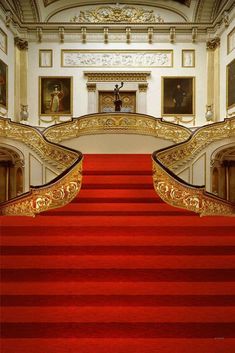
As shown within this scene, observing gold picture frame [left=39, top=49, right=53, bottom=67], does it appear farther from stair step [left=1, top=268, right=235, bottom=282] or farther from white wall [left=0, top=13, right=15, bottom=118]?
stair step [left=1, top=268, right=235, bottom=282]

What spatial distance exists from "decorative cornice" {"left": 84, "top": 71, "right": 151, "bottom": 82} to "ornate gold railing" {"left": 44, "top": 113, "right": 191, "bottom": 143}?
131 inches

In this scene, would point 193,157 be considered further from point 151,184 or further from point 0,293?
point 0,293

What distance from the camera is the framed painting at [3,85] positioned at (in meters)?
11.3

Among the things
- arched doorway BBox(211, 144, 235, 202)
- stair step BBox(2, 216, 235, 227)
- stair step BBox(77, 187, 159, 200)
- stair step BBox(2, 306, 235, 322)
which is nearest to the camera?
stair step BBox(2, 306, 235, 322)

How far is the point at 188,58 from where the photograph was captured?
1293 cm

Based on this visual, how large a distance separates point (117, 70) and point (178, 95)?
8.16ft

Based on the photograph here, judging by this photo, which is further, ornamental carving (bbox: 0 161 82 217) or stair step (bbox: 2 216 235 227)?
ornamental carving (bbox: 0 161 82 217)

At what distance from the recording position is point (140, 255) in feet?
13.6

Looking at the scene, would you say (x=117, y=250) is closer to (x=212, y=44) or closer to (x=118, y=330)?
(x=118, y=330)

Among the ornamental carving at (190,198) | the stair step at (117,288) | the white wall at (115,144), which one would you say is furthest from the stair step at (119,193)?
the white wall at (115,144)

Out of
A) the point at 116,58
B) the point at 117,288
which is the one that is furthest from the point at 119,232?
the point at 116,58

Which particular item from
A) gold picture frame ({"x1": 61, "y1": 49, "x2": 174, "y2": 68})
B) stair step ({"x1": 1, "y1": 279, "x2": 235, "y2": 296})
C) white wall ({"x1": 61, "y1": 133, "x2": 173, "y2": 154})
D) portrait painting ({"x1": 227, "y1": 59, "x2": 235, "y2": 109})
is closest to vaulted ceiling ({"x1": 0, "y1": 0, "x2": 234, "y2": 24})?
gold picture frame ({"x1": 61, "y1": 49, "x2": 174, "y2": 68})

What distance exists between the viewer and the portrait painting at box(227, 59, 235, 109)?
11164 mm

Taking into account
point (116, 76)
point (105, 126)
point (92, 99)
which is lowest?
point (105, 126)
